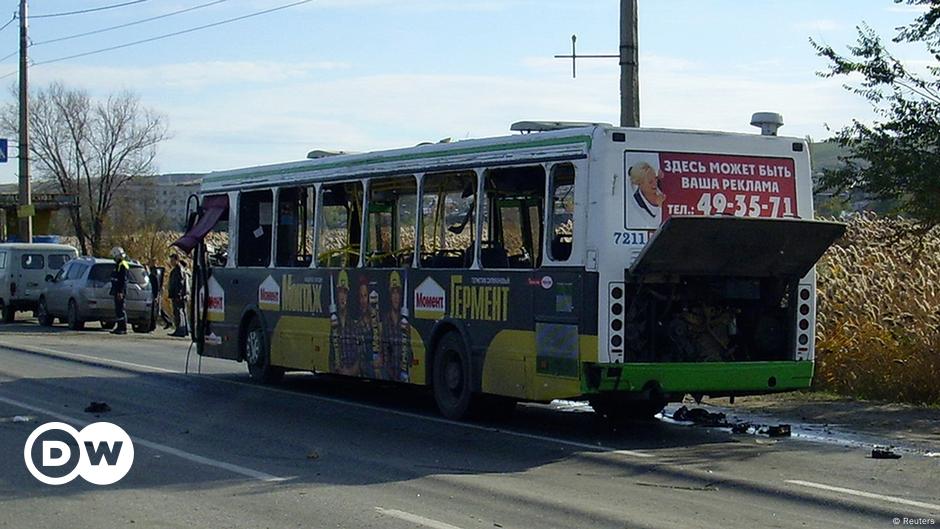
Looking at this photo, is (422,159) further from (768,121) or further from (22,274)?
(22,274)

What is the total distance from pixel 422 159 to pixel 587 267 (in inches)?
127

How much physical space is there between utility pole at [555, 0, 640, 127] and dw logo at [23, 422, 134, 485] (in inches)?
304

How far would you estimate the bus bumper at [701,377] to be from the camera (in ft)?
40.8

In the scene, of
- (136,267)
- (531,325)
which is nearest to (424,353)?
(531,325)

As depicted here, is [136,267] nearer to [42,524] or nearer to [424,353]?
[424,353]

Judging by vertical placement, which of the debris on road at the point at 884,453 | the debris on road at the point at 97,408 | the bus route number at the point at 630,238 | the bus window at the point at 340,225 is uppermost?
the bus window at the point at 340,225

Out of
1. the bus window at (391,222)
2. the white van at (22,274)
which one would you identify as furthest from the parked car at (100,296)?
the bus window at (391,222)

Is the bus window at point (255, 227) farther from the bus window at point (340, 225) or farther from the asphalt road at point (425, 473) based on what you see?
the asphalt road at point (425, 473)

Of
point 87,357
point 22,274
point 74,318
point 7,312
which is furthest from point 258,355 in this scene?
point 7,312

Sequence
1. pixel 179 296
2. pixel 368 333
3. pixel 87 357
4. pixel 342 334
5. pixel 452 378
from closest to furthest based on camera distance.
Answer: pixel 452 378 < pixel 368 333 < pixel 342 334 < pixel 87 357 < pixel 179 296

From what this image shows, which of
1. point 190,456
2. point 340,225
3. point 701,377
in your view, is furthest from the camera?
point 340,225

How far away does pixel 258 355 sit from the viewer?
18.4 m

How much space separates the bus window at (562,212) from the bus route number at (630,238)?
0.47 meters

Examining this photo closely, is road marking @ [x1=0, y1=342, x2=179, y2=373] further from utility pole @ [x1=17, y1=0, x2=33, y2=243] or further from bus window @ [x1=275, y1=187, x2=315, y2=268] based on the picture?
utility pole @ [x1=17, y1=0, x2=33, y2=243]
